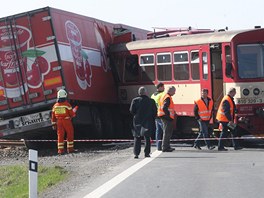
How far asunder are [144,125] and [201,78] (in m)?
3.83

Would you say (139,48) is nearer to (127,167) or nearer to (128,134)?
(128,134)

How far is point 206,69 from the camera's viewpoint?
1681cm

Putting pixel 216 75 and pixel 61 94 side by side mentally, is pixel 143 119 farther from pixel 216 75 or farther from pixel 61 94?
pixel 216 75

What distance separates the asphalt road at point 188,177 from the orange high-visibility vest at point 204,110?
1583 mm

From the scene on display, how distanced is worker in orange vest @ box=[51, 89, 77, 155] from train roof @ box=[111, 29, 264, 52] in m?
3.69

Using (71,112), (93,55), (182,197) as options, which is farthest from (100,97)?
(182,197)

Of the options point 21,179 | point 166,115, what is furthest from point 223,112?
point 21,179

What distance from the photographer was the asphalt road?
9.23 meters

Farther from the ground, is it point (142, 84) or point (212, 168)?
point (142, 84)

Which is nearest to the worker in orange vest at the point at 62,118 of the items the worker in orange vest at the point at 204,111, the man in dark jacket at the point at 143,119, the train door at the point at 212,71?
the man in dark jacket at the point at 143,119

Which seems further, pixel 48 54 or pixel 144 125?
pixel 48 54

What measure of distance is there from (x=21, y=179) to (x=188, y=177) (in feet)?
16.7

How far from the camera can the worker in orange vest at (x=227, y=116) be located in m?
15.2

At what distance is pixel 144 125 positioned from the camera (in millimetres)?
13758
